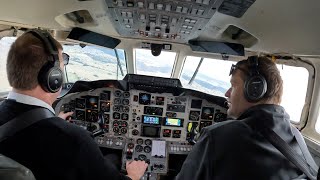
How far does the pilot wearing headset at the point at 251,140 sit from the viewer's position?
1.55 meters

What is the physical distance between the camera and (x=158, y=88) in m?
3.55

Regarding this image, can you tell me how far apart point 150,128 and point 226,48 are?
1321 mm

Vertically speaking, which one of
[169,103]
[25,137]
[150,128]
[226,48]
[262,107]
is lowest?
[150,128]

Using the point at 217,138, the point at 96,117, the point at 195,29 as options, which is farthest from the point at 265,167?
the point at 96,117

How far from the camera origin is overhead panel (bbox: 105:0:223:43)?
193cm

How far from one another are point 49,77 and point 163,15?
1050 mm

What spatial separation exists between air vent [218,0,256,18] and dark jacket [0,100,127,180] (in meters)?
1.07

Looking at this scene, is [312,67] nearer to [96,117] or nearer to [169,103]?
[169,103]

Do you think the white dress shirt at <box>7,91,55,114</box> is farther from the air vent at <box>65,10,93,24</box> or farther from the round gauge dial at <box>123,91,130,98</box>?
the round gauge dial at <box>123,91,130,98</box>

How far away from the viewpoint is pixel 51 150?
1392mm

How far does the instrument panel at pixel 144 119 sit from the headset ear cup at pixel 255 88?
1.82m

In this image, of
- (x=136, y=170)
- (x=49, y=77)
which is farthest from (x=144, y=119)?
(x=49, y=77)

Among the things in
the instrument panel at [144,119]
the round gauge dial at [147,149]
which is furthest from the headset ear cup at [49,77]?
the round gauge dial at [147,149]

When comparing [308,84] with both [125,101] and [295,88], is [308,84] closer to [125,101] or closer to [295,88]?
[295,88]
